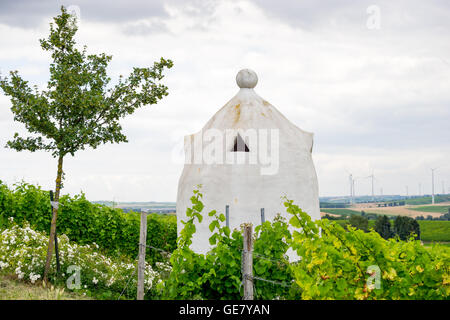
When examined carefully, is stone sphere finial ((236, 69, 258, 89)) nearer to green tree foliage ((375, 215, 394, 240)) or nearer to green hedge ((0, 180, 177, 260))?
green hedge ((0, 180, 177, 260))

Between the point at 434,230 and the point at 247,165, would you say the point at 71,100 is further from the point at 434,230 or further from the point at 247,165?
the point at 434,230

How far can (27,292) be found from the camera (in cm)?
914

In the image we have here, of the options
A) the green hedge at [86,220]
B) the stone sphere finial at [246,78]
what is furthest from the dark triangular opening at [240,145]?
the green hedge at [86,220]

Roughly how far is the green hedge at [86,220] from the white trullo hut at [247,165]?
3.56 metres

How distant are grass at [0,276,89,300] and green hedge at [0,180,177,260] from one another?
4.09m

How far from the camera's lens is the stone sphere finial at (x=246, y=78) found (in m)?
13.7

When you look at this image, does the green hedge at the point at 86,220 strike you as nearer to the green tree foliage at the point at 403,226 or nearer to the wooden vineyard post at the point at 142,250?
the wooden vineyard post at the point at 142,250

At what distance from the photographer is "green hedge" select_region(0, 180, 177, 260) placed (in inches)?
570

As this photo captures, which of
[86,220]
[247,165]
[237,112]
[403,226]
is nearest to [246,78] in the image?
[237,112]

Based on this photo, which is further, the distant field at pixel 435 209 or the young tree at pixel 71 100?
the distant field at pixel 435 209

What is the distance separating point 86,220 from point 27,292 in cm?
635

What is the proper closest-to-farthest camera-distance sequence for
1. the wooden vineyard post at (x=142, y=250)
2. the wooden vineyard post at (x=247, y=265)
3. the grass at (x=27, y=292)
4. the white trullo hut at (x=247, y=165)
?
the wooden vineyard post at (x=247, y=265)
the wooden vineyard post at (x=142, y=250)
the grass at (x=27, y=292)
the white trullo hut at (x=247, y=165)
